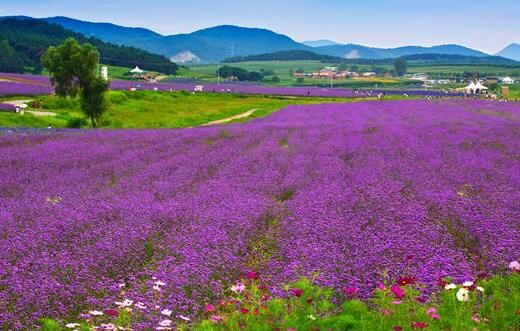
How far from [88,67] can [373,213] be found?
25.6m

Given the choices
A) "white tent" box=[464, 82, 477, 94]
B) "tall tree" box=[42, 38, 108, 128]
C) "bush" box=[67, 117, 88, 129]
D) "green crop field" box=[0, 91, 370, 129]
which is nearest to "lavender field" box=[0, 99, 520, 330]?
"tall tree" box=[42, 38, 108, 128]

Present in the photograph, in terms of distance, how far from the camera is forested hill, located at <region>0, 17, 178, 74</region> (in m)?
102

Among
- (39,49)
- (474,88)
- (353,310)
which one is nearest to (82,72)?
(353,310)

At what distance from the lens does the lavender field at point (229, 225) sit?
19.3ft

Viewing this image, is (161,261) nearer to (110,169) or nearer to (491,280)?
(491,280)

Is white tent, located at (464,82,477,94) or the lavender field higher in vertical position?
the lavender field

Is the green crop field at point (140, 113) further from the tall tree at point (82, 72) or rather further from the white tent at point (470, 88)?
the white tent at point (470, 88)

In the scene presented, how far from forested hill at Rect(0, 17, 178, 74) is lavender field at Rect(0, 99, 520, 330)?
306ft

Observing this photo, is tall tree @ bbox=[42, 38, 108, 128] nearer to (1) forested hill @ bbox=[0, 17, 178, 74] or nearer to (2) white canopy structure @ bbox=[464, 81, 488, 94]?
(1) forested hill @ bbox=[0, 17, 178, 74]

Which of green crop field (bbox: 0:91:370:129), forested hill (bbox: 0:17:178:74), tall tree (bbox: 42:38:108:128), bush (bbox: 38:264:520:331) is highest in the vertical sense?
forested hill (bbox: 0:17:178:74)

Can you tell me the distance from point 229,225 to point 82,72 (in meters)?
25.5

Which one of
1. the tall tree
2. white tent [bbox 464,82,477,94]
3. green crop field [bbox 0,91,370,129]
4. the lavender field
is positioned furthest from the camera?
white tent [bbox 464,82,477,94]

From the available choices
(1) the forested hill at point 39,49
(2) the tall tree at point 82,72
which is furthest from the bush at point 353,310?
(1) the forested hill at point 39,49

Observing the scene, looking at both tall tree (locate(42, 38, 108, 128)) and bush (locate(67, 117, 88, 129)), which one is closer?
tall tree (locate(42, 38, 108, 128))
